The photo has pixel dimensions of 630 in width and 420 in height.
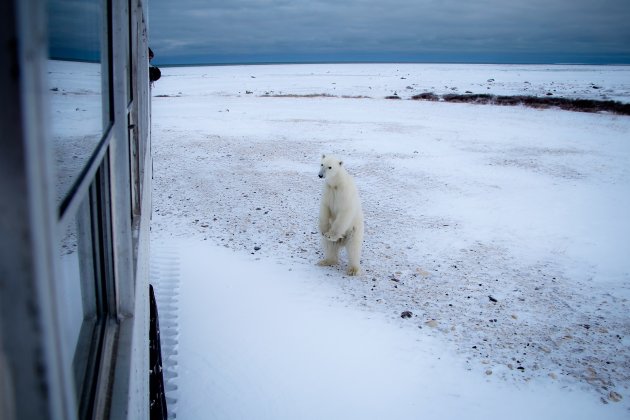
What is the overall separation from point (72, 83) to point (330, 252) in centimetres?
365

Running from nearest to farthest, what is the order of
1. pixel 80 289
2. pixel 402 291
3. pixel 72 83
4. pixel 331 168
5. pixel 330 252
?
pixel 72 83 → pixel 80 289 → pixel 402 291 → pixel 331 168 → pixel 330 252

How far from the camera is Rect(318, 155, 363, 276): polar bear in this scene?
4.09m

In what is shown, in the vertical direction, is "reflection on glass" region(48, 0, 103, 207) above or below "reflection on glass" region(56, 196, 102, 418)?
above

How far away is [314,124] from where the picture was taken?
46.1 feet

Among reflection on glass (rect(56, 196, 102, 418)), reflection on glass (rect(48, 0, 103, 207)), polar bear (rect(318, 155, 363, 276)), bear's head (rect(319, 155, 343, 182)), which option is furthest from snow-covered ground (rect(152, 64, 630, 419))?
reflection on glass (rect(48, 0, 103, 207))

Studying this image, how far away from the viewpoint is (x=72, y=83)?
95 cm

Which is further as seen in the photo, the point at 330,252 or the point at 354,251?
the point at 330,252

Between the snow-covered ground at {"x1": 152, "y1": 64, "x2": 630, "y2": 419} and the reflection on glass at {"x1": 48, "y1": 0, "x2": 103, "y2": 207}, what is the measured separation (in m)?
1.99

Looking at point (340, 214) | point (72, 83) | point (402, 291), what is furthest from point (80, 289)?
point (402, 291)

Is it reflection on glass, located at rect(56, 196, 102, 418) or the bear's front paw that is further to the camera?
the bear's front paw

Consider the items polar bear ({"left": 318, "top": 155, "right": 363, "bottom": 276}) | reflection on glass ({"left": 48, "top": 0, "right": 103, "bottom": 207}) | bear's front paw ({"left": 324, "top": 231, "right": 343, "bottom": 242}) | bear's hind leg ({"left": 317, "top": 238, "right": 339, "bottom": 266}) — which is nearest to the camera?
reflection on glass ({"left": 48, "top": 0, "right": 103, "bottom": 207})

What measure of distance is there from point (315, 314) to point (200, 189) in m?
4.08

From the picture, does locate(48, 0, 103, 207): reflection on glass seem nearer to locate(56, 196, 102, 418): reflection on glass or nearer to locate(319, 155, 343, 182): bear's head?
locate(56, 196, 102, 418): reflection on glass

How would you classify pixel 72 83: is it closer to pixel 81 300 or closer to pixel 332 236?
Result: pixel 81 300
